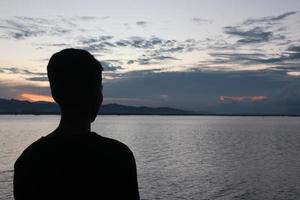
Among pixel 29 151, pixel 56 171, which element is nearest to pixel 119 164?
pixel 56 171

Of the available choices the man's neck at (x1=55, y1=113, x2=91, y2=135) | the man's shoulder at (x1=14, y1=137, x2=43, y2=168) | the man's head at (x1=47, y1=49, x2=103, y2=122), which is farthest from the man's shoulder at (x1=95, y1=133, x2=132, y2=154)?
the man's shoulder at (x1=14, y1=137, x2=43, y2=168)

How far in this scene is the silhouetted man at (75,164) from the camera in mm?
2758

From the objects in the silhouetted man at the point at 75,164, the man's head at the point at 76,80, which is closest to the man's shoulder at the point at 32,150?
the silhouetted man at the point at 75,164

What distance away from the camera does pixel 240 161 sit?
2670 inches

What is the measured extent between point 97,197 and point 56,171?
12.6 inches

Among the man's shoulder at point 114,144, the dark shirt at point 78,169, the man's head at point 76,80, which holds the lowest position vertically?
the dark shirt at point 78,169

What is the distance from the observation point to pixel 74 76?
115 inches

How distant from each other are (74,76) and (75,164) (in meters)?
0.61

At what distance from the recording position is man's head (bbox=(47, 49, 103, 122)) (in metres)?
2.89

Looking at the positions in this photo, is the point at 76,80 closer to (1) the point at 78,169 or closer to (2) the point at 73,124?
(2) the point at 73,124

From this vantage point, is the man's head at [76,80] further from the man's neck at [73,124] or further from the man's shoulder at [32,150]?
the man's shoulder at [32,150]

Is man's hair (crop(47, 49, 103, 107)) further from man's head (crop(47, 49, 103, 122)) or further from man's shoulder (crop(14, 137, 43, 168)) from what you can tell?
man's shoulder (crop(14, 137, 43, 168))

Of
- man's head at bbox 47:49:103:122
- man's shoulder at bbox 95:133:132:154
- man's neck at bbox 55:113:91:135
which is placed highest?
man's head at bbox 47:49:103:122

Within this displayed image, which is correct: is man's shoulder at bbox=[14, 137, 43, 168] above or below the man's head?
below
